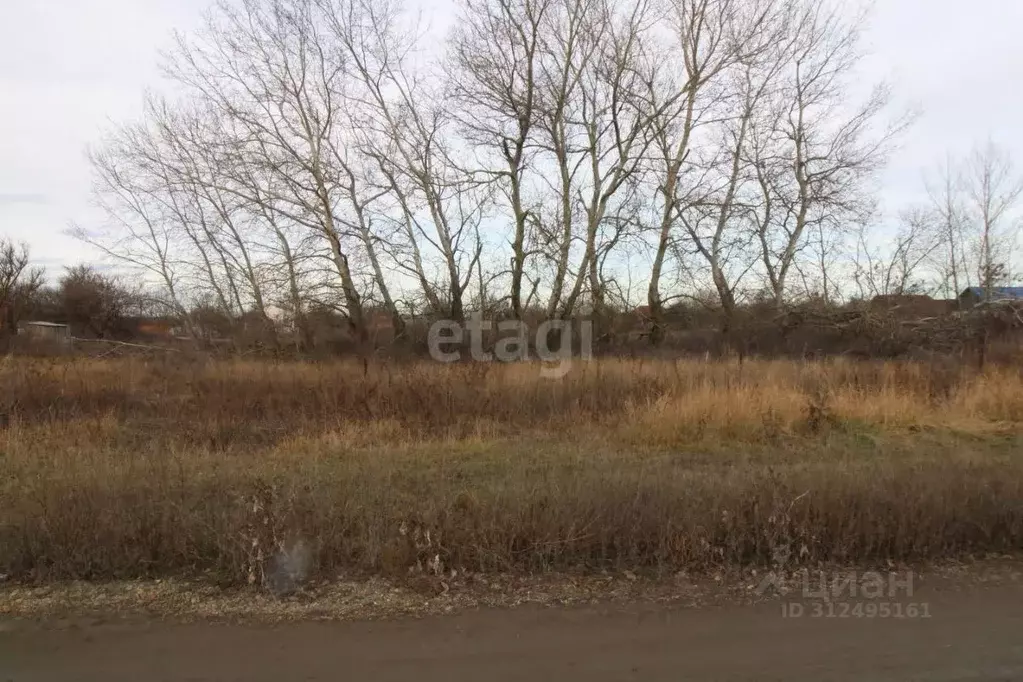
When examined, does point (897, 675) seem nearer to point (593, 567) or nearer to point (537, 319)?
point (593, 567)

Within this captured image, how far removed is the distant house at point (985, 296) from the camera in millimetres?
22781

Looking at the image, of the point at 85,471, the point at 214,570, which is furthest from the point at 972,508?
the point at 85,471

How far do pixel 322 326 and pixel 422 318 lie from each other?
318 cm

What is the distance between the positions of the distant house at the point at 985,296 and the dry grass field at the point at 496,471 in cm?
1160
